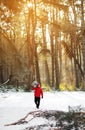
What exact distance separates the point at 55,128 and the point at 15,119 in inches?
118

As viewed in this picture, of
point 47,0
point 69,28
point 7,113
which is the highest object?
point 47,0

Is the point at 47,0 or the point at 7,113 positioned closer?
the point at 7,113

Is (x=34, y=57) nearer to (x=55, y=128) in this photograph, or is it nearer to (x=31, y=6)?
(x=31, y=6)

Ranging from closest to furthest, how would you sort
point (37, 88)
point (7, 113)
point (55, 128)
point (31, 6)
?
point (55, 128), point (7, 113), point (37, 88), point (31, 6)

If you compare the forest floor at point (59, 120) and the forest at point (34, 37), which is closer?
the forest floor at point (59, 120)

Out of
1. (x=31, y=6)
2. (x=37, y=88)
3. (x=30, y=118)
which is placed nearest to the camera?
(x=30, y=118)

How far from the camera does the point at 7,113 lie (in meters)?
17.8

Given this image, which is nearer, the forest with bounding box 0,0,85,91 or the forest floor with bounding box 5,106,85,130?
the forest floor with bounding box 5,106,85,130

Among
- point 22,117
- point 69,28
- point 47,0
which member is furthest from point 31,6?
point 22,117

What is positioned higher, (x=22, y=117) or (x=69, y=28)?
(x=69, y=28)

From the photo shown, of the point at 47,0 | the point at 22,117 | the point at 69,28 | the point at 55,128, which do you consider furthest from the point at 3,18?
the point at 55,128

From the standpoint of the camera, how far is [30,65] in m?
37.5

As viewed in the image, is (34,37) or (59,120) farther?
(34,37)

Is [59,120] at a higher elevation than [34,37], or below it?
below
